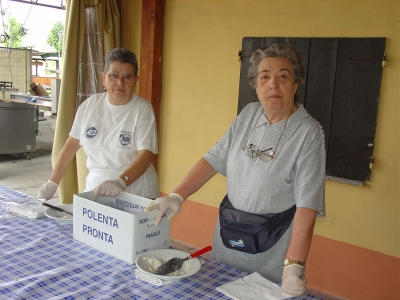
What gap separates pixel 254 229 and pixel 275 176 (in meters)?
0.22

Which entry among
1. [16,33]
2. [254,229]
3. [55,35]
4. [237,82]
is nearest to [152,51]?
[237,82]

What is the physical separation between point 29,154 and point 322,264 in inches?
241

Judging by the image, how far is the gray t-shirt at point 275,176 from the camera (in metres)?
1.50

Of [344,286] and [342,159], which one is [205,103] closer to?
[342,159]

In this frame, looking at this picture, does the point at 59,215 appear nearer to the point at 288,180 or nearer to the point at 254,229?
the point at 254,229

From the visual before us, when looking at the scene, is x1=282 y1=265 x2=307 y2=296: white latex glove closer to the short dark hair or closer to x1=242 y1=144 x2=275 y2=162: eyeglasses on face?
x1=242 y1=144 x2=275 y2=162: eyeglasses on face

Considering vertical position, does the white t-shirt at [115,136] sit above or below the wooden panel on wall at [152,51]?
below

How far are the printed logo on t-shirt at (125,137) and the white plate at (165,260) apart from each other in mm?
786

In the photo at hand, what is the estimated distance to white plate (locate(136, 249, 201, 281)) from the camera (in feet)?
4.49

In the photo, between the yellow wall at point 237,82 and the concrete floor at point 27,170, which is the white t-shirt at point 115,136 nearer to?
the yellow wall at point 237,82

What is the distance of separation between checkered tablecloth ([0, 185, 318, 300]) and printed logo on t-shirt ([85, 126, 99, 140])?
62cm

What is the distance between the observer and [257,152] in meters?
1.65

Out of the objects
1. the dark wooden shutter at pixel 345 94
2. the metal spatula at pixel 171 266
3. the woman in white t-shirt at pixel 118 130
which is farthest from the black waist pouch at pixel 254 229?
the dark wooden shutter at pixel 345 94


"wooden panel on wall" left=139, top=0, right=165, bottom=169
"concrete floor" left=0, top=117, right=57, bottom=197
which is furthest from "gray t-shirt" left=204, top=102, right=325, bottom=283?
"concrete floor" left=0, top=117, right=57, bottom=197
